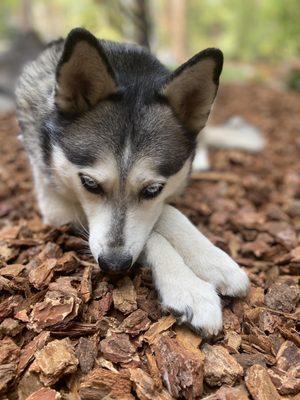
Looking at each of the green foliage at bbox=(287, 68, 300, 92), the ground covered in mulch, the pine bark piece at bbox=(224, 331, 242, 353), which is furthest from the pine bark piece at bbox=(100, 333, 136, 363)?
the green foliage at bbox=(287, 68, 300, 92)

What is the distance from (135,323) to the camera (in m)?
1.99

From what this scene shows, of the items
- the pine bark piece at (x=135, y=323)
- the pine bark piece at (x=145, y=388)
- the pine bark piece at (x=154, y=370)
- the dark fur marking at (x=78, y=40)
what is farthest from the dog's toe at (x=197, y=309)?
the dark fur marking at (x=78, y=40)

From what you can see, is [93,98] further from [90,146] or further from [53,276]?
[53,276]

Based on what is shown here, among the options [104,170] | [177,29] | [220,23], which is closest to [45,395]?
[104,170]

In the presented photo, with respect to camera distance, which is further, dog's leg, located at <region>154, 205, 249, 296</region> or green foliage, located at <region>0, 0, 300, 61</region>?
green foliage, located at <region>0, 0, 300, 61</region>

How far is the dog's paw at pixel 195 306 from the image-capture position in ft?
6.41

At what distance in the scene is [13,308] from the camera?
2012mm

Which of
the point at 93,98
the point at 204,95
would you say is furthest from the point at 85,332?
the point at 204,95

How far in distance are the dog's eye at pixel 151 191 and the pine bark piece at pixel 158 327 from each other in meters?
0.64

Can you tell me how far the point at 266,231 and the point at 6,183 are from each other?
2154mm

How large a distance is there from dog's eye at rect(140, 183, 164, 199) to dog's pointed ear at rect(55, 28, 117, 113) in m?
Result: 0.54

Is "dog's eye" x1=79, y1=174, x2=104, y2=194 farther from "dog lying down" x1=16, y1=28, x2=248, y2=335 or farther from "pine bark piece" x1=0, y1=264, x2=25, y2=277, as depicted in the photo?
"pine bark piece" x1=0, y1=264, x2=25, y2=277

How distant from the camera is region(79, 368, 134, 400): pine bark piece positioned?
167cm

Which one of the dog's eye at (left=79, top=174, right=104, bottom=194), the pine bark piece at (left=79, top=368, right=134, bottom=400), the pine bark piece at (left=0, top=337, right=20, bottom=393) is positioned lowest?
the pine bark piece at (left=79, top=368, right=134, bottom=400)
